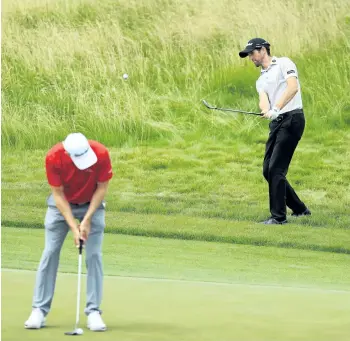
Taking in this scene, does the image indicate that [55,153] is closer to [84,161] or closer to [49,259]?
[84,161]

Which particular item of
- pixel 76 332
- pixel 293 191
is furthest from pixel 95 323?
pixel 293 191

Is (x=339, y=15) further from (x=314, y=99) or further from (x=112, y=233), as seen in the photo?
(x=112, y=233)

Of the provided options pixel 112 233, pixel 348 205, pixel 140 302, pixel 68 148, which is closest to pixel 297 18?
pixel 348 205

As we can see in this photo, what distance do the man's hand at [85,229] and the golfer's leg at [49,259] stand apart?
0.46 ft

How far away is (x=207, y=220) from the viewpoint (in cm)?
1094

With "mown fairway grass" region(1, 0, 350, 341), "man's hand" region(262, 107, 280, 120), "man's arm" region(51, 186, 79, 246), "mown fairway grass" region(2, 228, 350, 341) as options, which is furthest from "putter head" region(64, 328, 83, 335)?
"man's hand" region(262, 107, 280, 120)

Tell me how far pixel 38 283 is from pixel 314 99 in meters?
6.66

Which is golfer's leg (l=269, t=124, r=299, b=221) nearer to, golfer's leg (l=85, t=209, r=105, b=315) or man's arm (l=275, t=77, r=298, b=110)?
man's arm (l=275, t=77, r=298, b=110)

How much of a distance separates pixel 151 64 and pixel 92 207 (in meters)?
6.88

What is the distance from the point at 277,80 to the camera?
9938 millimetres

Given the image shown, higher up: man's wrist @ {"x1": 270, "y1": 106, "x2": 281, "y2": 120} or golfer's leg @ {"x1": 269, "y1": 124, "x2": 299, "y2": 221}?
man's wrist @ {"x1": 270, "y1": 106, "x2": 281, "y2": 120}

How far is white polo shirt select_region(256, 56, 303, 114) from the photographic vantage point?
32.5 feet

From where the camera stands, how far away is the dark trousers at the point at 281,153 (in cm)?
1003

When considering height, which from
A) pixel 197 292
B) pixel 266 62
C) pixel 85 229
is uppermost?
pixel 266 62
